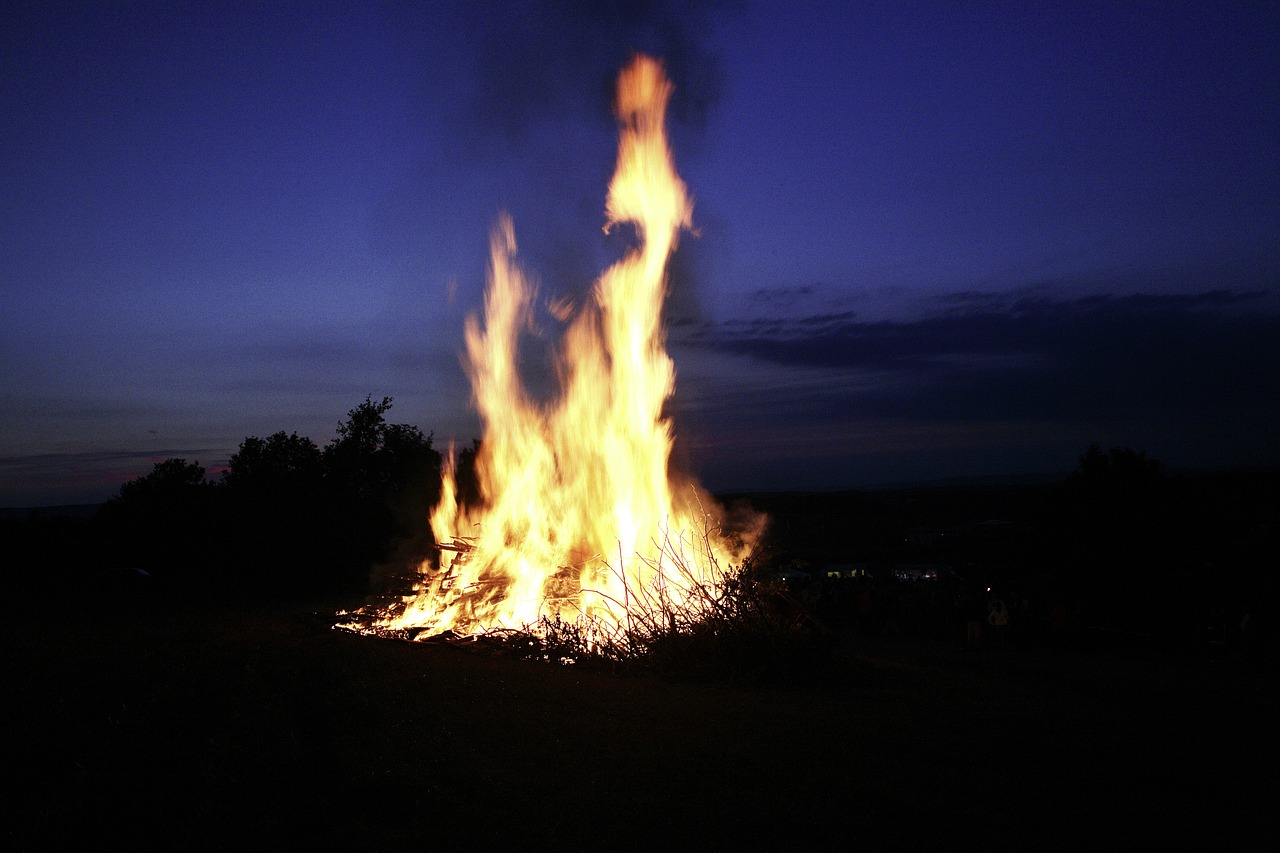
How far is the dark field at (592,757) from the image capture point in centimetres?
496

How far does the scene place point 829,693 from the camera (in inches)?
372

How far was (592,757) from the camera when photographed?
6.43 m

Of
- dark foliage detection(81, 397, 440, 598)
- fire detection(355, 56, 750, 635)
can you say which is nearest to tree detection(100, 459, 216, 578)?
dark foliage detection(81, 397, 440, 598)

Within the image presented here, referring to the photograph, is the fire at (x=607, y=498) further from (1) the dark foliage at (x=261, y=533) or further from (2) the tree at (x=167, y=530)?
(2) the tree at (x=167, y=530)

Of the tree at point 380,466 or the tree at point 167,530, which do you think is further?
the tree at point 380,466

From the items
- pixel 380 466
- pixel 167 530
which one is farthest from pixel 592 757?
pixel 380 466

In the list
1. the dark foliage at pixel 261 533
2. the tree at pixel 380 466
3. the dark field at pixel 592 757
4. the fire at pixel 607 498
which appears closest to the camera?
the dark field at pixel 592 757

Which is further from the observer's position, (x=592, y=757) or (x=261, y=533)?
(x=261, y=533)

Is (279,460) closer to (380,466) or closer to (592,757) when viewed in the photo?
(380,466)

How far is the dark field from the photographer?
496cm

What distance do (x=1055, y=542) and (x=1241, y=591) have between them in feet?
17.2

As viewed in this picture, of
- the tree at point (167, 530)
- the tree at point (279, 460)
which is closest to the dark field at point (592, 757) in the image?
the tree at point (167, 530)

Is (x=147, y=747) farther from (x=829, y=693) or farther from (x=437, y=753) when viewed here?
(x=829, y=693)

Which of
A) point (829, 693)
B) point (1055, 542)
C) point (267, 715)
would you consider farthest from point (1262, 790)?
point (1055, 542)
